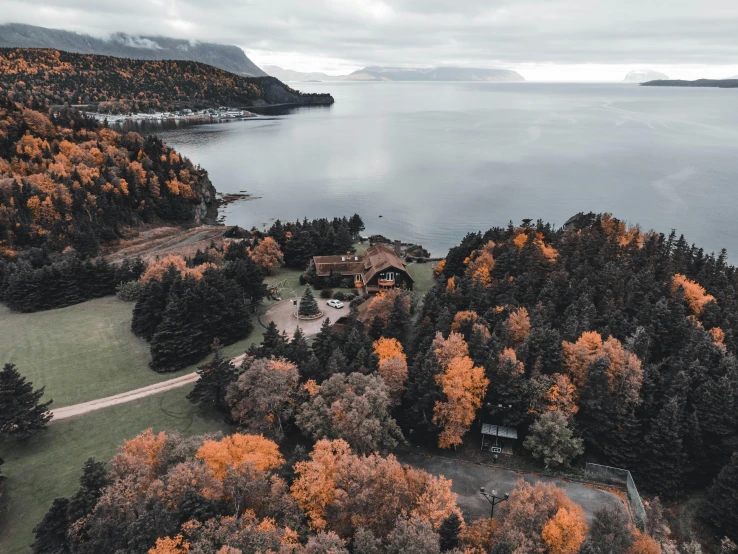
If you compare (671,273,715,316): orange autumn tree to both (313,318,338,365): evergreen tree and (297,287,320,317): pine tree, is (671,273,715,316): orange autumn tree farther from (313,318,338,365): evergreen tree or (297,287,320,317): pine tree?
(297,287,320,317): pine tree

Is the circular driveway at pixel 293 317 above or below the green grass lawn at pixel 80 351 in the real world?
below

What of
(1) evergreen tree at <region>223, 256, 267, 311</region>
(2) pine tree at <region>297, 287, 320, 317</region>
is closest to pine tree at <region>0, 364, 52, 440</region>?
(1) evergreen tree at <region>223, 256, 267, 311</region>

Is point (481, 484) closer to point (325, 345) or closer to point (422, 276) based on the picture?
point (325, 345)

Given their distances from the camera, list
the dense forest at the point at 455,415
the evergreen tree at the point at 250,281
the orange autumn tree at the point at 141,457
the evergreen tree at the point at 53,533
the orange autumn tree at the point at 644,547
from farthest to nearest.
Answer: the evergreen tree at the point at 250,281 → the orange autumn tree at the point at 141,457 → the evergreen tree at the point at 53,533 → the dense forest at the point at 455,415 → the orange autumn tree at the point at 644,547

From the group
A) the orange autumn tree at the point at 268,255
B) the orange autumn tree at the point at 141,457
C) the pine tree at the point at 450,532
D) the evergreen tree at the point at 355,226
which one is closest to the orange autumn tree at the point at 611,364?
the pine tree at the point at 450,532

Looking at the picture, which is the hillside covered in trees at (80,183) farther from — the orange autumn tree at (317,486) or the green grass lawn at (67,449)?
the orange autumn tree at (317,486)

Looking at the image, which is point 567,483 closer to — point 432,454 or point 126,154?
point 432,454
